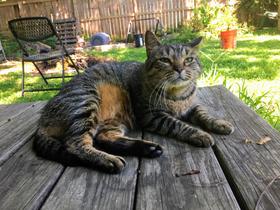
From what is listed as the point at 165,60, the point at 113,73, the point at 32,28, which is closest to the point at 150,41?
the point at 165,60

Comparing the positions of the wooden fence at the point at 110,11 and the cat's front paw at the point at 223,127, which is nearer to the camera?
Result: the cat's front paw at the point at 223,127

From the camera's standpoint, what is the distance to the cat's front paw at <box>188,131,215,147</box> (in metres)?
1.44

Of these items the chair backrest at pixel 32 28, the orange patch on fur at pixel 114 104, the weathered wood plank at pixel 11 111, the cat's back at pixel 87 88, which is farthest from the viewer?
the chair backrest at pixel 32 28

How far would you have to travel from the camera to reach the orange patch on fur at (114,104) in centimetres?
185

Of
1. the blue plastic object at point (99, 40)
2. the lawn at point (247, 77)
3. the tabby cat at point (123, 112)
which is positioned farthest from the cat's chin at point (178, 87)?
the blue plastic object at point (99, 40)

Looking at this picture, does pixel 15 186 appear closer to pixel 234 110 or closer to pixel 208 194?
pixel 208 194

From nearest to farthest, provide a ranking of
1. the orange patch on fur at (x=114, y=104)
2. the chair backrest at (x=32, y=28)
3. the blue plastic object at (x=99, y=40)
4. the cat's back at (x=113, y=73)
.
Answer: the orange patch on fur at (x=114, y=104)
the cat's back at (x=113, y=73)
the chair backrest at (x=32, y=28)
the blue plastic object at (x=99, y=40)

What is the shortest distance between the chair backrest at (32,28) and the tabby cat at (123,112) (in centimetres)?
360

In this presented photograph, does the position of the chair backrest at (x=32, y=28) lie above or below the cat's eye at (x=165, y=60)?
above

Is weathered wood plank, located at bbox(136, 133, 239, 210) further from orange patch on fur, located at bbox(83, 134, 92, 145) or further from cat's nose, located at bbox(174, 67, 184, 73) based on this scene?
cat's nose, located at bbox(174, 67, 184, 73)

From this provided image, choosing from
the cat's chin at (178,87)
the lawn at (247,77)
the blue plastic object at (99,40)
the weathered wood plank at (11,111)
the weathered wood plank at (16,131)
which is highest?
the cat's chin at (178,87)

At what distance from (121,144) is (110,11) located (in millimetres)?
11376

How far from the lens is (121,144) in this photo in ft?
4.96

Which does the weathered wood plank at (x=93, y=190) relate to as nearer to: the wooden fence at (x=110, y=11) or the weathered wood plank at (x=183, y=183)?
the weathered wood plank at (x=183, y=183)
